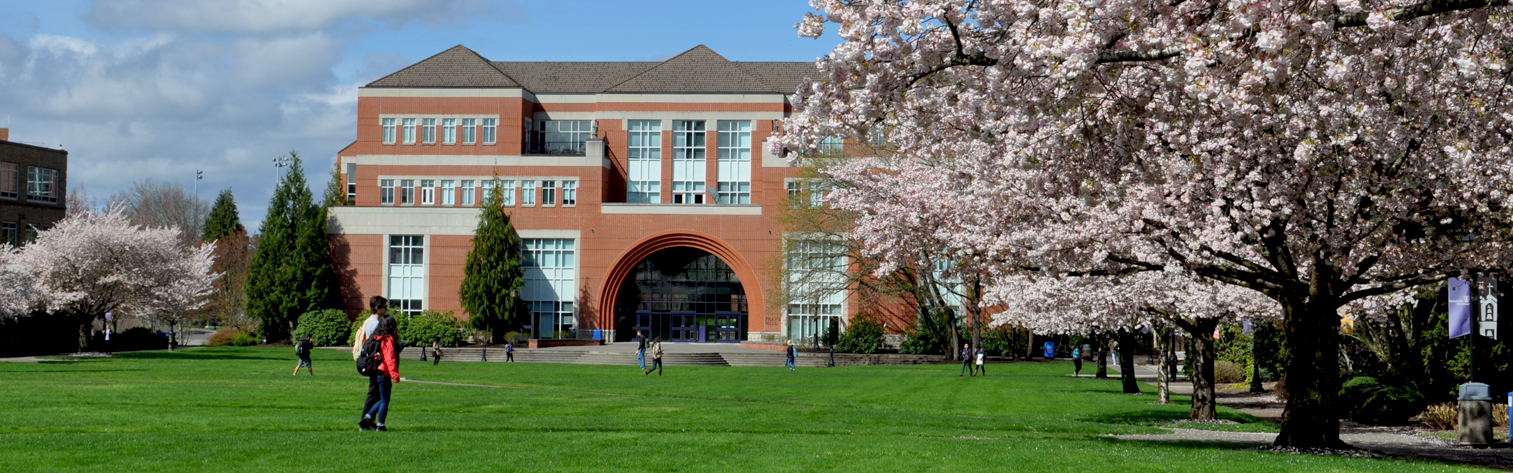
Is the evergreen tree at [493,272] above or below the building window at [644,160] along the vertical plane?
below

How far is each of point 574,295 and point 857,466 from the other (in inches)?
2420

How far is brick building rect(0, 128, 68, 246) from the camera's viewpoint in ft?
230

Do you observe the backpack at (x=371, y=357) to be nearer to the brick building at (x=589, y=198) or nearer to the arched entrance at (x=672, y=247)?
the brick building at (x=589, y=198)

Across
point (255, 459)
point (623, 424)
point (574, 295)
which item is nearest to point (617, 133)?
point (574, 295)

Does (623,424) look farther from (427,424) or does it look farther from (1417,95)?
(1417,95)

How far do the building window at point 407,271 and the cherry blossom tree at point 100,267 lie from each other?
20.4 m

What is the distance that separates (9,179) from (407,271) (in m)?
22.1

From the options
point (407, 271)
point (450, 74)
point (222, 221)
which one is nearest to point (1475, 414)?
point (407, 271)

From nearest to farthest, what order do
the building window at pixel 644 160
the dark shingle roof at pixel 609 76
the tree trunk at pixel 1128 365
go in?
1. the tree trunk at pixel 1128 365
2. the dark shingle roof at pixel 609 76
3. the building window at pixel 644 160

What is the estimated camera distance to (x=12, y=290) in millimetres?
43719

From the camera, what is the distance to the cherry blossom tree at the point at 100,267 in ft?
162

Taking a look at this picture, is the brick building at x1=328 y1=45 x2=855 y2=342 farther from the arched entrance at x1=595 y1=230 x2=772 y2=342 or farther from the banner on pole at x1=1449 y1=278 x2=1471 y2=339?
the banner on pole at x1=1449 y1=278 x2=1471 y2=339

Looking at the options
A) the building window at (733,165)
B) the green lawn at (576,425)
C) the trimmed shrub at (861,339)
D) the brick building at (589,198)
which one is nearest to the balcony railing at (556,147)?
the brick building at (589,198)

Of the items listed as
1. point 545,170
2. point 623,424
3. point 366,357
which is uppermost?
point 545,170
